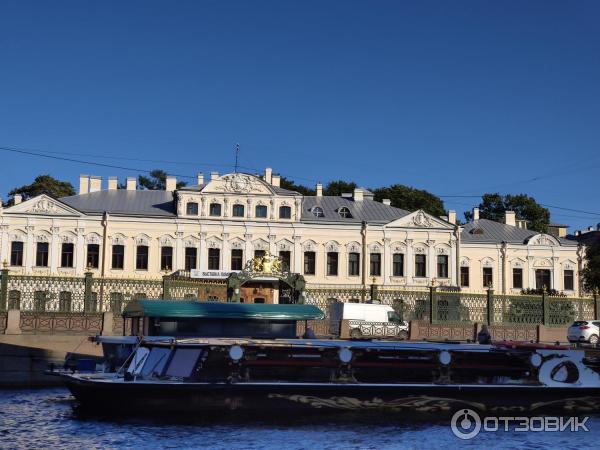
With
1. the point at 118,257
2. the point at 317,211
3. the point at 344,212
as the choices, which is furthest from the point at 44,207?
the point at 344,212

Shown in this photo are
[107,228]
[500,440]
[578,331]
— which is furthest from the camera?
[107,228]

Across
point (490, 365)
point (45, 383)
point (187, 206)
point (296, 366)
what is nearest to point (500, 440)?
point (490, 365)

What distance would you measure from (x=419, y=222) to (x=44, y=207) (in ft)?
85.3

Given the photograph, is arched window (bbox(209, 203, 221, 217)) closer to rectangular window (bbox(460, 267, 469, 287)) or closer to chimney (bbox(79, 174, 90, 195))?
chimney (bbox(79, 174, 90, 195))

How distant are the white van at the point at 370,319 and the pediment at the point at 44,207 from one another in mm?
24725

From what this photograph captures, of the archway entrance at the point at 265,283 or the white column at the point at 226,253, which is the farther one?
the white column at the point at 226,253

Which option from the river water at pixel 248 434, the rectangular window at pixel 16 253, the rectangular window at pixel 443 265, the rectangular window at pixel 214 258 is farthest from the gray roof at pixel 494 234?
the river water at pixel 248 434

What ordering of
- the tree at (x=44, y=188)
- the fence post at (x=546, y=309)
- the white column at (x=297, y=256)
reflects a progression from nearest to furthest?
1. the fence post at (x=546, y=309)
2. the white column at (x=297, y=256)
3. the tree at (x=44, y=188)

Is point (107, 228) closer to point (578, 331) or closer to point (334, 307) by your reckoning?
point (334, 307)

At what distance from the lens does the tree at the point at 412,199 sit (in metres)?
76.3

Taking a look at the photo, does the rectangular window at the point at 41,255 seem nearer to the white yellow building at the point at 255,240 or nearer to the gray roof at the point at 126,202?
the white yellow building at the point at 255,240

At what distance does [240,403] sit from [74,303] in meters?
12.0

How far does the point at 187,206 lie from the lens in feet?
172

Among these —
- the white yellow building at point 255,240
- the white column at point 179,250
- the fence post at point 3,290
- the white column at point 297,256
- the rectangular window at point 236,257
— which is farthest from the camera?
the white column at point 297,256
